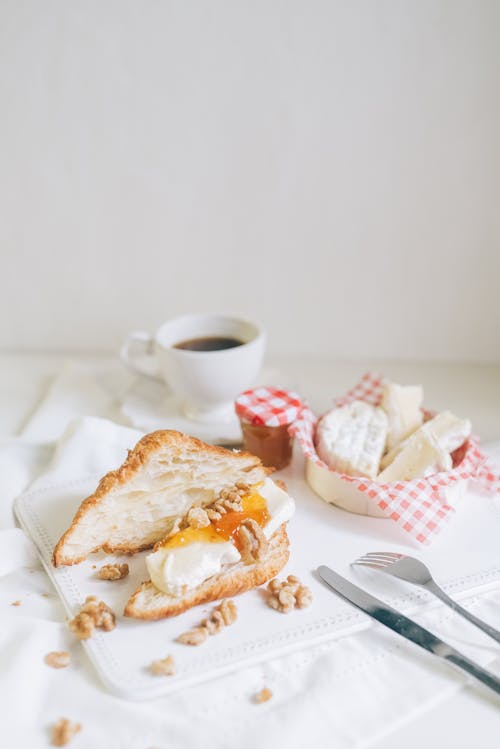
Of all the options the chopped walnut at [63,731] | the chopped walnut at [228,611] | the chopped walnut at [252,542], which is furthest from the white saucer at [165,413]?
the chopped walnut at [63,731]

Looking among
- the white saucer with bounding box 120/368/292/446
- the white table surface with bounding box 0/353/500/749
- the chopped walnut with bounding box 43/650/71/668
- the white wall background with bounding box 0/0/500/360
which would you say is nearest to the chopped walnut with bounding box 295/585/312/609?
the chopped walnut with bounding box 43/650/71/668

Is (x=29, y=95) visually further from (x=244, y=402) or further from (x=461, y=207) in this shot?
(x=461, y=207)

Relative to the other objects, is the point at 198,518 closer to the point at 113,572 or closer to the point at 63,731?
the point at 113,572

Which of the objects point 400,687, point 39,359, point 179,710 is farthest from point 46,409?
point 400,687

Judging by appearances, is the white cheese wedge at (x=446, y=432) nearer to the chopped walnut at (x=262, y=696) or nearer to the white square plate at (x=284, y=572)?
the white square plate at (x=284, y=572)

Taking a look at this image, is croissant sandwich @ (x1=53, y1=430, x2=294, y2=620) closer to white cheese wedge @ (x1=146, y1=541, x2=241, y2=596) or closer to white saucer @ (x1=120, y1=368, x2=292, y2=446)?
white cheese wedge @ (x1=146, y1=541, x2=241, y2=596)
